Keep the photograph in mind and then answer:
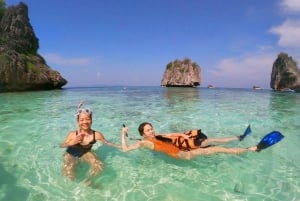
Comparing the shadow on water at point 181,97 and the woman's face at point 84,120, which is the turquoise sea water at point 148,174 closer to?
the woman's face at point 84,120

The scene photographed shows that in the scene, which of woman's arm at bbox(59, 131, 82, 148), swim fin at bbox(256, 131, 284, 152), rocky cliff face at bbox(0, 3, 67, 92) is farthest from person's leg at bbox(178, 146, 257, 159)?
rocky cliff face at bbox(0, 3, 67, 92)

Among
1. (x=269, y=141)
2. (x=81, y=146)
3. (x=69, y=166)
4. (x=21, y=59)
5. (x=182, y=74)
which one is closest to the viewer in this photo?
(x=69, y=166)

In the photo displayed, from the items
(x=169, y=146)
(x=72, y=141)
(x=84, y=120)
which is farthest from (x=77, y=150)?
(x=169, y=146)

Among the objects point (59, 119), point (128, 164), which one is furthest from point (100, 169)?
point (59, 119)

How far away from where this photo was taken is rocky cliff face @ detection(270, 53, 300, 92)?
82.9 m

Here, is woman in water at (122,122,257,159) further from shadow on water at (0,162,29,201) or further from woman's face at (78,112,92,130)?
shadow on water at (0,162,29,201)

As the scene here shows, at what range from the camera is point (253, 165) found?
744 cm

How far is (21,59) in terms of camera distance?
144 feet

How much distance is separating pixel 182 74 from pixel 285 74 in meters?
32.6

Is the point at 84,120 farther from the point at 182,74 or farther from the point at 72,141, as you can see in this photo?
the point at 182,74

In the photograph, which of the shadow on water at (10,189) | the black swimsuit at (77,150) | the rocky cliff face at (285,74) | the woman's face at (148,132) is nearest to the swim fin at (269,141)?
the woman's face at (148,132)

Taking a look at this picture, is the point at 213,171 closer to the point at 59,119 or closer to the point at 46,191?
the point at 46,191

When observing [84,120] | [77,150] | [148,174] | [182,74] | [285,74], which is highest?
[285,74]

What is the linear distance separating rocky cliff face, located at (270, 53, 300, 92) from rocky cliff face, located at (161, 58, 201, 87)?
2498 centimetres
